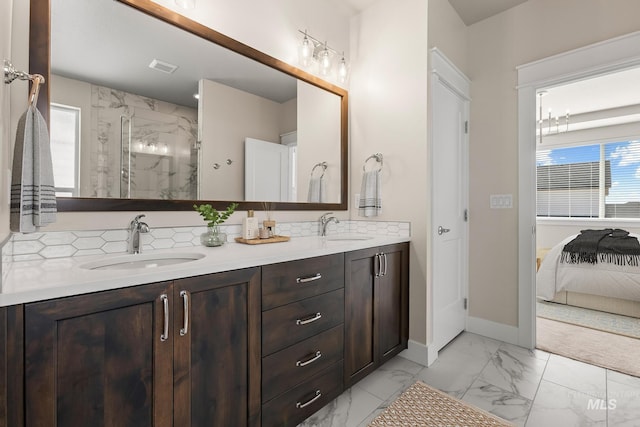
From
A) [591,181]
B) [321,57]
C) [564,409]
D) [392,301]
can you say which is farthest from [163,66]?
[591,181]

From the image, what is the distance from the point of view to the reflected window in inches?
50.2

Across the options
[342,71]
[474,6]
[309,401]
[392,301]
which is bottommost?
[309,401]

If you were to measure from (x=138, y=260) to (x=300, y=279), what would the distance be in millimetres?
735

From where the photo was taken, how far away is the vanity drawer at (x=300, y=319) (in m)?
1.35

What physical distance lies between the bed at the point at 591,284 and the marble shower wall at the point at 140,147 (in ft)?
12.4

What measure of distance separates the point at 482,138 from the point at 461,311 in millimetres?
1564

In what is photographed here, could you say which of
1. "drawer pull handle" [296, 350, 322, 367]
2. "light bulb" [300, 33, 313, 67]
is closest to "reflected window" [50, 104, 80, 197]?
"drawer pull handle" [296, 350, 322, 367]

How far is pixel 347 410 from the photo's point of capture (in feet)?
5.55

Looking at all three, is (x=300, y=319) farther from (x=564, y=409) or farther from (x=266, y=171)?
(x=564, y=409)

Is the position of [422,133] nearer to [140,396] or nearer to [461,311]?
[461,311]

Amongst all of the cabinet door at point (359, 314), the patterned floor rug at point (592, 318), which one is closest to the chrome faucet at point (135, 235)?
the cabinet door at point (359, 314)

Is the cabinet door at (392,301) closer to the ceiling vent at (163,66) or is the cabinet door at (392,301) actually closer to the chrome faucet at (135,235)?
the chrome faucet at (135,235)

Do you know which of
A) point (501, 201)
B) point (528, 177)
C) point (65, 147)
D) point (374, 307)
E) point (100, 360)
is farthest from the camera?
point (501, 201)

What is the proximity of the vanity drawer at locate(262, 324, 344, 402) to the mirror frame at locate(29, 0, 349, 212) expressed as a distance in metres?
0.90
